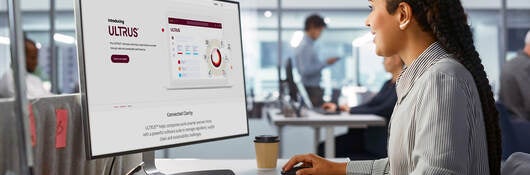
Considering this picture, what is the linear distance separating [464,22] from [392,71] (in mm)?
2130

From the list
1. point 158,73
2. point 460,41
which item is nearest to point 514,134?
point 460,41

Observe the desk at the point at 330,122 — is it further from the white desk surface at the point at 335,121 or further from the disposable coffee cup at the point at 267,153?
the disposable coffee cup at the point at 267,153

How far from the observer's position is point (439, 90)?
1039 mm

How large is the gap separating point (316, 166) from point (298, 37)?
5381 mm

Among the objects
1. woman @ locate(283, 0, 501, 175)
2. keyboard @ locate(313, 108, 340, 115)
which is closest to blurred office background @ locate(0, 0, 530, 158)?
keyboard @ locate(313, 108, 340, 115)

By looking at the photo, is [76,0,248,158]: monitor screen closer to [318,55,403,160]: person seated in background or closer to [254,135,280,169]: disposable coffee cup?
[254,135,280,169]: disposable coffee cup

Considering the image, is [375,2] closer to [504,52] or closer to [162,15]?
[162,15]

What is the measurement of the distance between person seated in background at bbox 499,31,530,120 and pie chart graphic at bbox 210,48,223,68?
349 cm

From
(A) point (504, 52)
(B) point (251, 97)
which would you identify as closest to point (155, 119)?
(B) point (251, 97)

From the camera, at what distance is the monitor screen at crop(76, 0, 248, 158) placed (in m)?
1.12

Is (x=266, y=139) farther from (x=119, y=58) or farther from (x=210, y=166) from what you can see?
(x=119, y=58)

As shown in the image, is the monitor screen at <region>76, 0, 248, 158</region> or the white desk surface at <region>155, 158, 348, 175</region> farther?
the white desk surface at <region>155, 158, 348, 175</region>

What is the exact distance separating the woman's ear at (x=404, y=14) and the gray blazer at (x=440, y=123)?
72mm

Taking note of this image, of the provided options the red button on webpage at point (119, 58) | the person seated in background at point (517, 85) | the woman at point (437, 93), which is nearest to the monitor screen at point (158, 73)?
the red button on webpage at point (119, 58)
